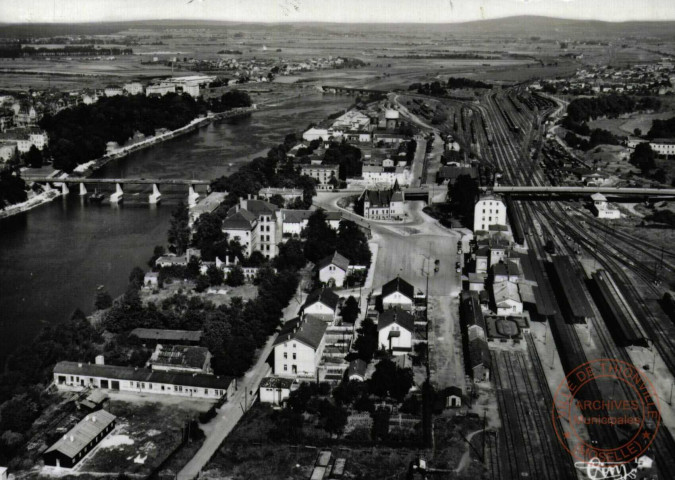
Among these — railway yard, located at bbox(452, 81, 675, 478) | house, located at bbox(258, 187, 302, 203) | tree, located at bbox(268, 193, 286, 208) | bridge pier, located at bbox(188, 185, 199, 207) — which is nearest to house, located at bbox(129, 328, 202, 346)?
railway yard, located at bbox(452, 81, 675, 478)

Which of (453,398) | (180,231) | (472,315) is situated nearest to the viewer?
(453,398)

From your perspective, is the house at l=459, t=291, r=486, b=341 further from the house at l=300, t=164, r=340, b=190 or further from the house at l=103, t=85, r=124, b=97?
the house at l=103, t=85, r=124, b=97

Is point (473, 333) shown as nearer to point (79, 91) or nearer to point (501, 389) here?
point (501, 389)

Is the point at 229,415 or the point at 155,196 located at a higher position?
the point at 155,196

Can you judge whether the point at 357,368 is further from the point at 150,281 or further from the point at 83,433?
the point at 150,281

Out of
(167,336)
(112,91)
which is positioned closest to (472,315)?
(167,336)

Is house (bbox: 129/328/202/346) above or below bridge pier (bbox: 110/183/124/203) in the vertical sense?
below

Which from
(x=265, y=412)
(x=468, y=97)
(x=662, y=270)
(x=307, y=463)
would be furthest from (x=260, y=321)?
(x=468, y=97)
